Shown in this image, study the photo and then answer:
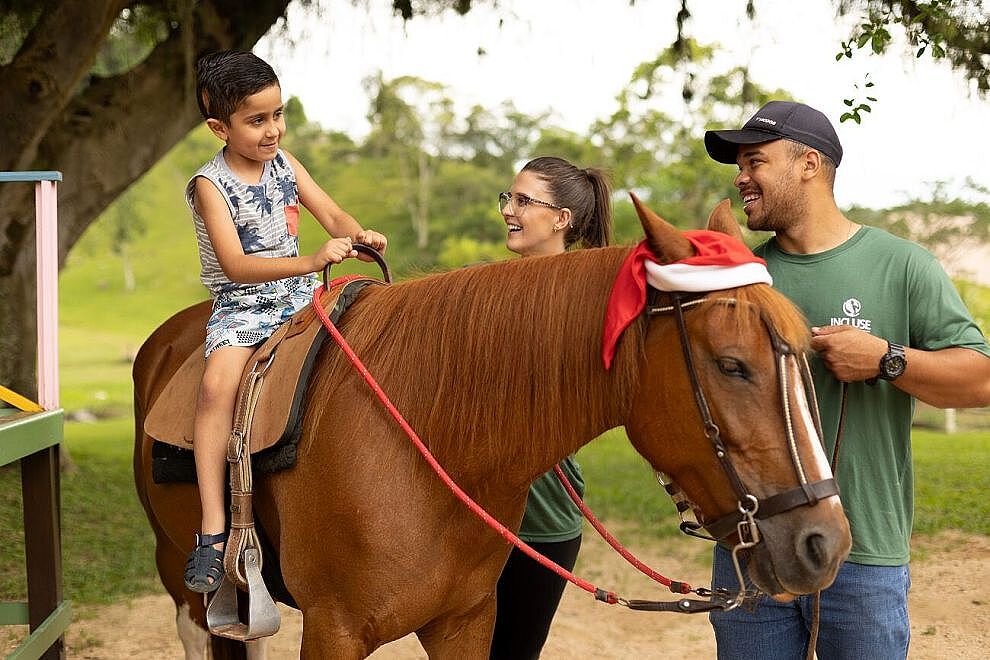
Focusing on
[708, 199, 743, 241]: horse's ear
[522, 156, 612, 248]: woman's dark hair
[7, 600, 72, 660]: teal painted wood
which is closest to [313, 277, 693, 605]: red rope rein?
[708, 199, 743, 241]: horse's ear

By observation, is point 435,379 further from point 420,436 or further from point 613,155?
point 613,155

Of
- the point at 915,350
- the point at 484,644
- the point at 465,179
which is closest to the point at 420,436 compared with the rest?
the point at 484,644

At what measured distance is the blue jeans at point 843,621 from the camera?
2303 millimetres

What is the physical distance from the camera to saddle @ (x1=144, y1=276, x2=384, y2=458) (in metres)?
2.33

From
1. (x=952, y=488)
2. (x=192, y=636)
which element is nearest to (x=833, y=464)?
(x=192, y=636)

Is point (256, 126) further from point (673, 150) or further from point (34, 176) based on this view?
point (673, 150)

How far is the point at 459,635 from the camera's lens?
2.42 m

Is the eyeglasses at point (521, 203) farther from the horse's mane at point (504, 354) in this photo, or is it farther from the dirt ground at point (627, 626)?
the dirt ground at point (627, 626)

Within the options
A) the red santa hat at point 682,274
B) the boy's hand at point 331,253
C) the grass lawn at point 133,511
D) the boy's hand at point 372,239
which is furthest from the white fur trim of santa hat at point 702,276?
the grass lawn at point 133,511

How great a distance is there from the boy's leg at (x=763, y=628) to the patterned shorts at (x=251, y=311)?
1431 millimetres

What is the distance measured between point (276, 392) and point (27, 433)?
1144 millimetres

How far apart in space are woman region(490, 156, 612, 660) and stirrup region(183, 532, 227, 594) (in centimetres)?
92

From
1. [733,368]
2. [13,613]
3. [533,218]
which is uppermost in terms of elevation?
[533,218]

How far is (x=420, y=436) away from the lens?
7.38ft
